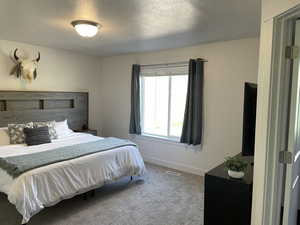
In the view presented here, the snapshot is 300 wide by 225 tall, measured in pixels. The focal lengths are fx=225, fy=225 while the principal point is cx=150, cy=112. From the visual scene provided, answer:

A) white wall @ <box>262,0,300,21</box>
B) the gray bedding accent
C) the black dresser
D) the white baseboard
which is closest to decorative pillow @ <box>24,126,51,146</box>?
the gray bedding accent

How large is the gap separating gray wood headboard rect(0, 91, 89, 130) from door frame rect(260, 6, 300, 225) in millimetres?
3986

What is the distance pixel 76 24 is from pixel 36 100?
2.15 meters

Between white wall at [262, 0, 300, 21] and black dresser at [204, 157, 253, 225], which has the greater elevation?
white wall at [262, 0, 300, 21]

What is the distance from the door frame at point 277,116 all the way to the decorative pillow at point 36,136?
3195mm

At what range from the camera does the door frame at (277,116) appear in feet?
4.99

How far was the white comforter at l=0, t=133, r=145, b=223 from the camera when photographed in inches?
91.4

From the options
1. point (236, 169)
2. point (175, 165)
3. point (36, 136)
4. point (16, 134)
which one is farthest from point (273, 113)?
point (16, 134)

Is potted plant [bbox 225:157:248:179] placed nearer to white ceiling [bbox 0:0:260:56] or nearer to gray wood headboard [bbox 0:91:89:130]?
white ceiling [bbox 0:0:260:56]

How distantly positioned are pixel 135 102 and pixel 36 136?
78.6 inches

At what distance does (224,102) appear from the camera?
3.72 m

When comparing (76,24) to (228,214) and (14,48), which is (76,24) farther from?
(228,214)

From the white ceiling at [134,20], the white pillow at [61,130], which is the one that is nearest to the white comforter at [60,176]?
the white pillow at [61,130]

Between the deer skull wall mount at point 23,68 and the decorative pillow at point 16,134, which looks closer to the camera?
the decorative pillow at point 16,134

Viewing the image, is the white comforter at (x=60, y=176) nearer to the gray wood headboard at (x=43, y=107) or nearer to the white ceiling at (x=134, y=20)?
the gray wood headboard at (x=43, y=107)
